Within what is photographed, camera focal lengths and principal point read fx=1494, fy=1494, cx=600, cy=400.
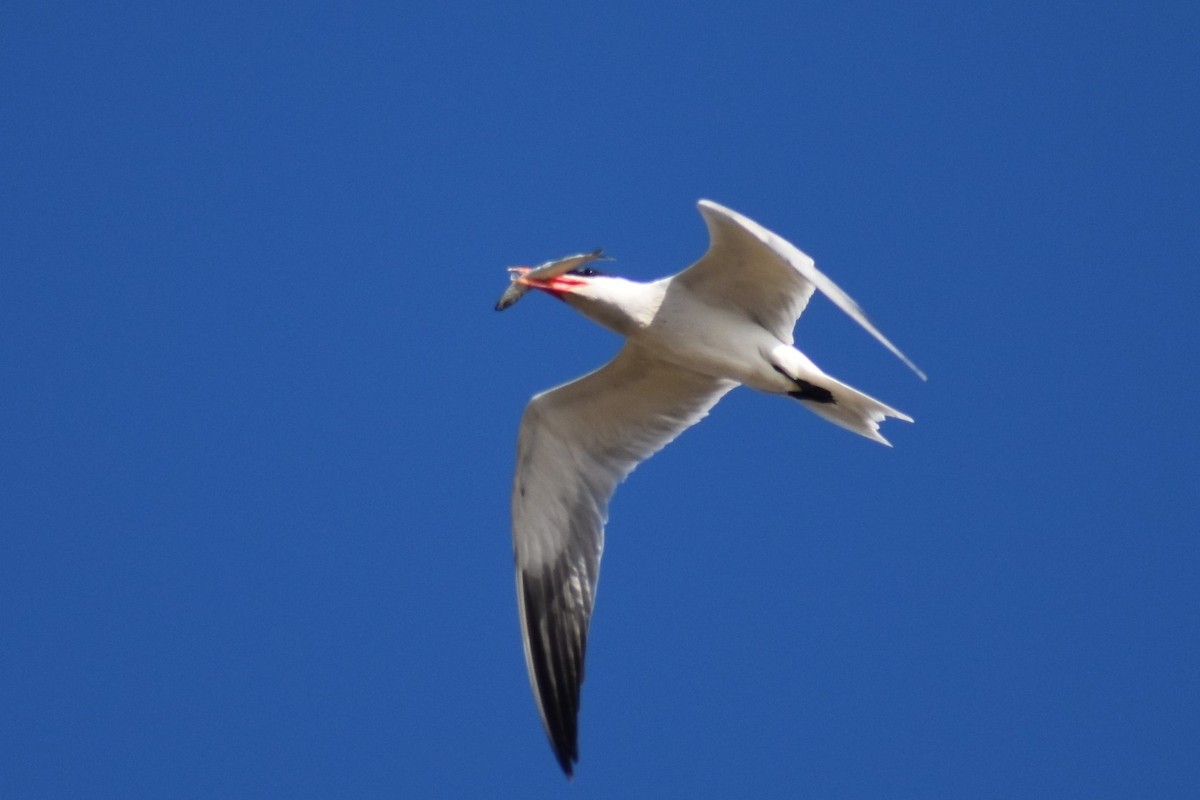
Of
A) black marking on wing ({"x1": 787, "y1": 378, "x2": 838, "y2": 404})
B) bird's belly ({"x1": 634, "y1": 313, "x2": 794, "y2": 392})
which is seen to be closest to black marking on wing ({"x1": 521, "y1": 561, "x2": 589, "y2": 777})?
bird's belly ({"x1": 634, "y1": 313, "x2": 794, "y2": 392})

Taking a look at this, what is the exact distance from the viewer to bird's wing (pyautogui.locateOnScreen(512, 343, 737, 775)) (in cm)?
978

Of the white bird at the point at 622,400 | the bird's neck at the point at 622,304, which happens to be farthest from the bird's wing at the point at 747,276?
the bird's neck at the point at 622,304

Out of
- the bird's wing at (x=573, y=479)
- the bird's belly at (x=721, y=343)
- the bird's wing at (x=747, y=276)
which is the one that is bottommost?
the bird's wing at (x=573, y=479)

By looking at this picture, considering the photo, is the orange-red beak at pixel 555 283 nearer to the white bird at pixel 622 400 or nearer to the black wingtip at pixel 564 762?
the white bird at pixel 622 400

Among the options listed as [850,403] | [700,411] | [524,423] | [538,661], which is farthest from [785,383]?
[538,661]

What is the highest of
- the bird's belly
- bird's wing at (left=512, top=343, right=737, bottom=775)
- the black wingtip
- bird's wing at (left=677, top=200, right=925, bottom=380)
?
bird's wing at (left=677, top=200, right=925, bottom=380)

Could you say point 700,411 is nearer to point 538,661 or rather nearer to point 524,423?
point 524,423

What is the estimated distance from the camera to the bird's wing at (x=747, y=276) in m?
8.46

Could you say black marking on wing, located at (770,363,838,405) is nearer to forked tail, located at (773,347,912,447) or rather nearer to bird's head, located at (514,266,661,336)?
forked tail, located at (773,347,912,447)

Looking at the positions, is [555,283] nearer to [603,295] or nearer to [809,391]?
[603,295]

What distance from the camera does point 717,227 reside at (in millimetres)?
8695

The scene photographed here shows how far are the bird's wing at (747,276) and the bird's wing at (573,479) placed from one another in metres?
0.70

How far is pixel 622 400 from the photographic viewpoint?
9.92 metres

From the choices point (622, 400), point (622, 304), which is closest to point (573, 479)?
point (622, 400)
